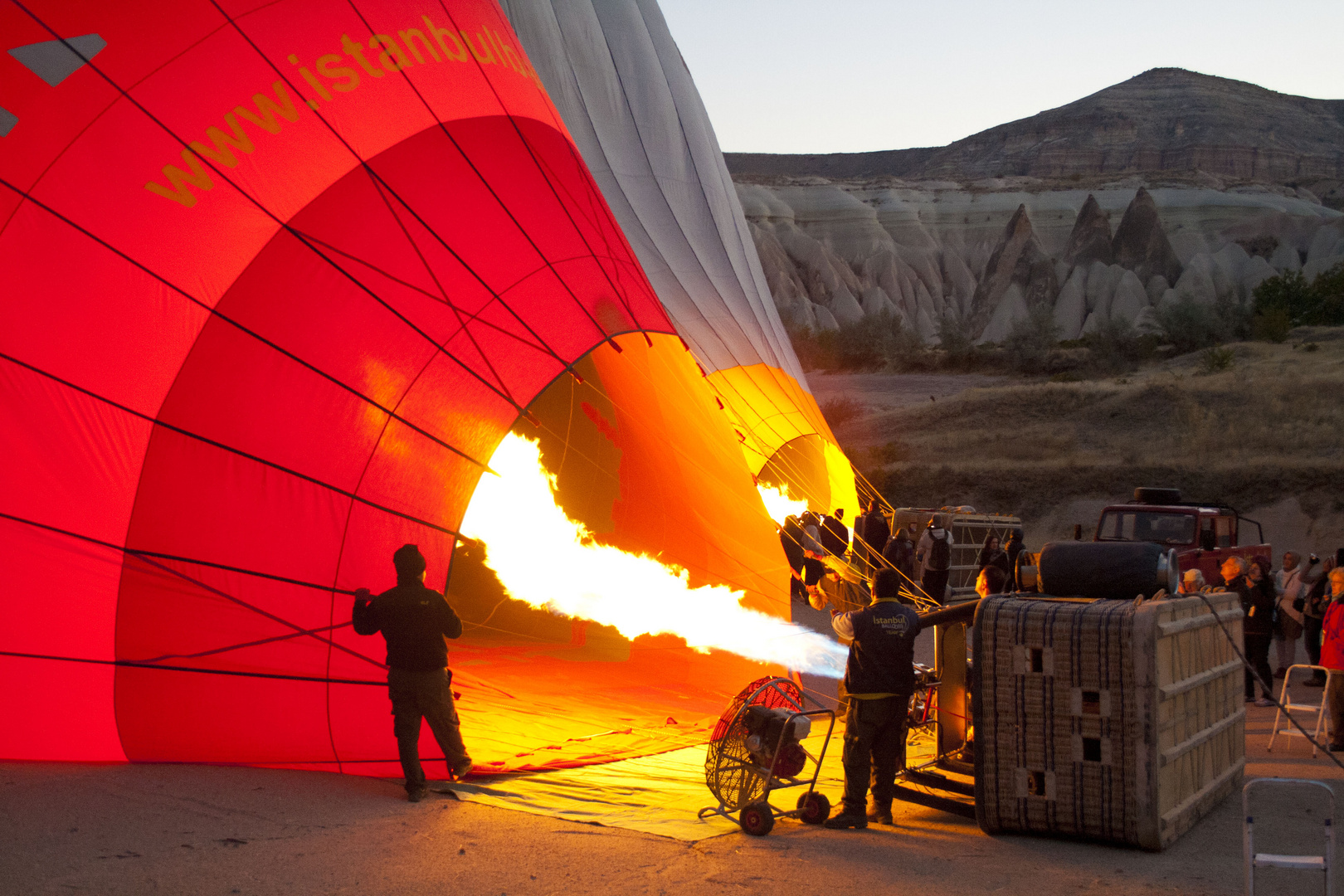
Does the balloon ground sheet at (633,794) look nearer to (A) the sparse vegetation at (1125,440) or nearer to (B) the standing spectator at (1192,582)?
(B) the standing spectator at (1192,582)

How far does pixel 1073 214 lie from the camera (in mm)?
95000

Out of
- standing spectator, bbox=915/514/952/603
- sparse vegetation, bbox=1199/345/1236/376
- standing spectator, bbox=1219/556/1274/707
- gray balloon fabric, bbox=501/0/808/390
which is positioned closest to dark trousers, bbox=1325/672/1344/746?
standing spectator, bbox=1219/556/1274/707

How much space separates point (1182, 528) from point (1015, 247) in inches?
2599

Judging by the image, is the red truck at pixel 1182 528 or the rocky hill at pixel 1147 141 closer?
the red truck at pixel 1182 528

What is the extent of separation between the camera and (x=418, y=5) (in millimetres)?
7160

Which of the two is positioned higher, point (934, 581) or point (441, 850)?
point (934, 581)

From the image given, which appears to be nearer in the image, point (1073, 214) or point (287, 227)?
point (287, 227)

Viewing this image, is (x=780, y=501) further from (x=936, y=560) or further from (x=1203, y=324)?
(x=1203, y=324)

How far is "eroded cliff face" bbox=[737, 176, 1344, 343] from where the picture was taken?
6956 cm

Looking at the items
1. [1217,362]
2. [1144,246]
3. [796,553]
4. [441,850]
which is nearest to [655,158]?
[796,553]

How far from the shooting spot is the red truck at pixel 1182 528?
42.3 ft

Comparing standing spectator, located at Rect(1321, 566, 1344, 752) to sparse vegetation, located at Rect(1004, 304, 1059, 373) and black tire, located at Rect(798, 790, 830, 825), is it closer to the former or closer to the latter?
black tire, located at Rect(798, 790, 830, 825)

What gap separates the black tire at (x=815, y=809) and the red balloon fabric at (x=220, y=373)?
206 cm

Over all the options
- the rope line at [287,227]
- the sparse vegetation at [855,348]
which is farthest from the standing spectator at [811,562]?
the sparse vegetation at [855,348]
